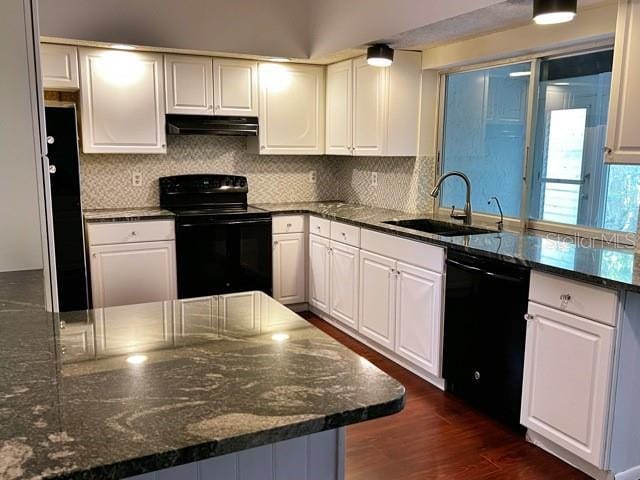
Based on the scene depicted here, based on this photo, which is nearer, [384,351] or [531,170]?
[531,170]

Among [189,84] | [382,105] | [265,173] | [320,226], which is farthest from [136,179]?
[382,105]

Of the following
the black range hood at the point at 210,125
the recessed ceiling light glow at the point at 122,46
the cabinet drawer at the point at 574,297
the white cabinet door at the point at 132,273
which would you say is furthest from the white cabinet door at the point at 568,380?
the recessed ceiling light glow at the point at 122,46

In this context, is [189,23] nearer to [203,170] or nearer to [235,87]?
[235,87]

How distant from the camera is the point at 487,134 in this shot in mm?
3777

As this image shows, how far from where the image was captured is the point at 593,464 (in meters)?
2.30

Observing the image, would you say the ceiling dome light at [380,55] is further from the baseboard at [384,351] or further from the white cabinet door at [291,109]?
the baseboard at [384,351]

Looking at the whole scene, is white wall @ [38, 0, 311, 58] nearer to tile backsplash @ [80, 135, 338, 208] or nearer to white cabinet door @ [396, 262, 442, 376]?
tile backsplash @ [80, 135, 338, 208]

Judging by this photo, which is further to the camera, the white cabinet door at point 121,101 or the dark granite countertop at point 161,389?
the white cabinet door at point 121,101

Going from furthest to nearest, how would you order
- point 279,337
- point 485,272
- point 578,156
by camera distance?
point 578,156
point 485,272
point 279,337

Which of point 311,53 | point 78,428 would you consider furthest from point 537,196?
point 78,428

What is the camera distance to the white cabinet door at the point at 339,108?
4.41 m

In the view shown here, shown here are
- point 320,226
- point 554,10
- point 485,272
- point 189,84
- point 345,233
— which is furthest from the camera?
point 320,226

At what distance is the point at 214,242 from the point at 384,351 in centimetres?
154

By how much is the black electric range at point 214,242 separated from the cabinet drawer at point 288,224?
0.08 metres
